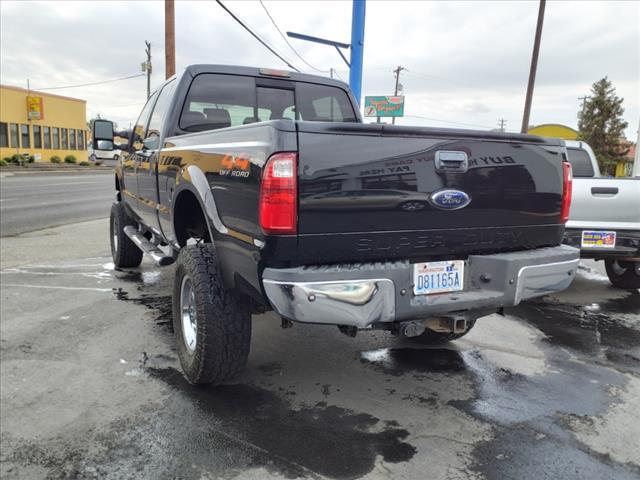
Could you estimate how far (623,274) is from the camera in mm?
6566

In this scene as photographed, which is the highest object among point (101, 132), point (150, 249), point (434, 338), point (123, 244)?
point (101, 132)

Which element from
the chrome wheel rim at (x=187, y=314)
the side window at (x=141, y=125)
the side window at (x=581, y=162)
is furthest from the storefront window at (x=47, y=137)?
the chrome wheel rim at (x=187, y=314)

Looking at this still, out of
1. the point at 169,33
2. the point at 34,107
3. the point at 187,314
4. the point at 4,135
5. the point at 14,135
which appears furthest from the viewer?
the point at 34,107

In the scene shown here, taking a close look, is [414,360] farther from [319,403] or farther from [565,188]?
[565,188]

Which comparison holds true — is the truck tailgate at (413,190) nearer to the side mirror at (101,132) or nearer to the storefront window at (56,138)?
the side mirror at (101,132)

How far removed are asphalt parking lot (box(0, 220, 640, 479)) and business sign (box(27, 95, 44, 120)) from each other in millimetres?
40885

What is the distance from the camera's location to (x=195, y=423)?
298 centimetres

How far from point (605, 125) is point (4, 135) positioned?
1830 inches

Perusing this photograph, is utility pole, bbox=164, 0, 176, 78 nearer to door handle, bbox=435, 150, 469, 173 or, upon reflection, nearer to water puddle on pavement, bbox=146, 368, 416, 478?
water puddle on pavement, bbox=146, 368, 416, 478

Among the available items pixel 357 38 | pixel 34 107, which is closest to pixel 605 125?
pixel 357 38

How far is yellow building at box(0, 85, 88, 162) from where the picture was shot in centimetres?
3853

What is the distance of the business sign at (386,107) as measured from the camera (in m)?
53.5

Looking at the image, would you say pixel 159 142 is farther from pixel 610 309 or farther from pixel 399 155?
pixel 610 309

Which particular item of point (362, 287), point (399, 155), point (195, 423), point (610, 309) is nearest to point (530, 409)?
point (362, 287)
